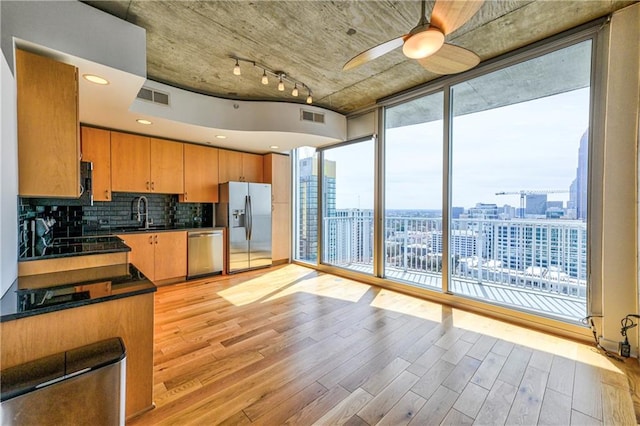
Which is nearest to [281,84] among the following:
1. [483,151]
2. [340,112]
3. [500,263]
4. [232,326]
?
[340,112]

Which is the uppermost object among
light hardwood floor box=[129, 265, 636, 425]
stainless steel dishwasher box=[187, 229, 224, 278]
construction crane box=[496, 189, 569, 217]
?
construction crane box=[496, 189, 569, 217]

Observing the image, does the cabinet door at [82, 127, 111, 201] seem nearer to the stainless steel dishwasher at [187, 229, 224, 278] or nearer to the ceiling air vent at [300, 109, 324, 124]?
the stainless steel dishwasher at [187, 229, 224, 278]

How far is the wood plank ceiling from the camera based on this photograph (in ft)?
7.26

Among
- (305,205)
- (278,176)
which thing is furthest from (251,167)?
(305,205)

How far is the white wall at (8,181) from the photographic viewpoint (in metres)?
1.43

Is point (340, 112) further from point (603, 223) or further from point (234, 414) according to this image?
point (234, 414)

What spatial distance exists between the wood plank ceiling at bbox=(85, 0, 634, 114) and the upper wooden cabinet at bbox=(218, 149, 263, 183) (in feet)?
5.74

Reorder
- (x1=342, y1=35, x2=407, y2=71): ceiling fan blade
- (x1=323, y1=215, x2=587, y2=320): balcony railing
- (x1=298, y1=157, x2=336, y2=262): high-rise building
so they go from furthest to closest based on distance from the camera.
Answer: (x1=298, y1=157, x2=336, y2=262): high-rise building → (x1=323, y1=215, x2=587, y2=320): balcony railing → (x1=342, y1=35, x2=407, y2=71): ceiling fan blade

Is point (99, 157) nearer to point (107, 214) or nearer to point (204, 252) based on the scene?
point (107, 214)

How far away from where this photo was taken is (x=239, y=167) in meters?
5.35

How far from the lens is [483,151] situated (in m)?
3.29

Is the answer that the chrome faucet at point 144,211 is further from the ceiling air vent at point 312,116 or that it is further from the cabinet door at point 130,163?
the ceiling air vent at point 312,116

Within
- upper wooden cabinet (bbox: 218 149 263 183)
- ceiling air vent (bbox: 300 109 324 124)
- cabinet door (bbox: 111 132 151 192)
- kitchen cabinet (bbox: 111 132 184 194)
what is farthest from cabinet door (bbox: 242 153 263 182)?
ceiling air vent (bbox: 300 109 324 124)

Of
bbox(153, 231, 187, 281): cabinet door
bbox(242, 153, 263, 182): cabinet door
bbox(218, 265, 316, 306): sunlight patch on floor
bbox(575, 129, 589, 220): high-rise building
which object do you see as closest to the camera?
bbox(575, 129, 589, 220): high-rise building
